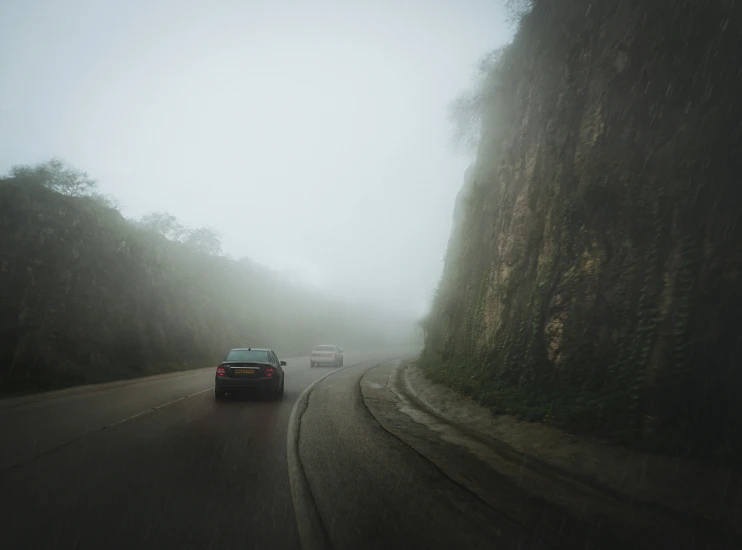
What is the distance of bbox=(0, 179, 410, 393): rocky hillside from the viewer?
669 inches

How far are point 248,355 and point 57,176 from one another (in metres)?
22.1

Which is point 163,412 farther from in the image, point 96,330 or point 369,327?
point 369,327

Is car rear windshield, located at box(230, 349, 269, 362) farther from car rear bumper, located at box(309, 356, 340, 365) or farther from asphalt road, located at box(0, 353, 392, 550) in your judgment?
car rear bumper, located at box(309, 356, 340, 365)

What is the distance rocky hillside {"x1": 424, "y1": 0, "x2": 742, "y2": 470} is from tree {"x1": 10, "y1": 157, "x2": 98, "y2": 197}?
25912mm

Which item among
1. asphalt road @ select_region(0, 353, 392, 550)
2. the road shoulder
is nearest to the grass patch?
the road shoulder

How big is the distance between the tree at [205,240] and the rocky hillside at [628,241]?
48150 millimetres

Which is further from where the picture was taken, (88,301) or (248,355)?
(88,301)

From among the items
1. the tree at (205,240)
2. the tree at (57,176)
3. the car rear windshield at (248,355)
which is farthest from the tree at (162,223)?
the car rear windshield at (248,355)

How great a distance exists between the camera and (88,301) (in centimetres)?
2184

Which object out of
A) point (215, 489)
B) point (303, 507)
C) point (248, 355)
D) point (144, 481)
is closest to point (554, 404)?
point (303, 507)

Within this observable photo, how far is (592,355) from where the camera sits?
8.66 m

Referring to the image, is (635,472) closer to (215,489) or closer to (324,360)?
(215,489)

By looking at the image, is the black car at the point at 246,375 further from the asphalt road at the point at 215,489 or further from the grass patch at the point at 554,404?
the grass patch at the point at 554,404

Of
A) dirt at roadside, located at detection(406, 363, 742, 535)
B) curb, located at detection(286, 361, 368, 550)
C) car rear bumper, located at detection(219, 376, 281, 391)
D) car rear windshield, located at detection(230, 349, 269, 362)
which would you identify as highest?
car rear windshield, located at detection(230, 349, 269, 362)
